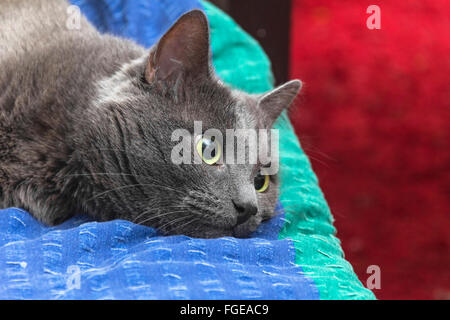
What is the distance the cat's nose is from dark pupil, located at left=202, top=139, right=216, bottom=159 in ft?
0.32

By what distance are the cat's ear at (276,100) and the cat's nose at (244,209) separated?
290mm

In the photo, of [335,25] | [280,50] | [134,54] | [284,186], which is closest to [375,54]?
[335,25]

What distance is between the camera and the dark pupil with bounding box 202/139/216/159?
3.51 feet

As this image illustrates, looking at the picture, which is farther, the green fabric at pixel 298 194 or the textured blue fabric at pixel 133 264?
the green fabric at pixel 298 194

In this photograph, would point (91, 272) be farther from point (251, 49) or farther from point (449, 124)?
point (449, 124)

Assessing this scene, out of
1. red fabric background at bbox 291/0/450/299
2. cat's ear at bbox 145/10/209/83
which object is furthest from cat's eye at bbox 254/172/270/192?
red fabric background at bbox 291/0/450/299

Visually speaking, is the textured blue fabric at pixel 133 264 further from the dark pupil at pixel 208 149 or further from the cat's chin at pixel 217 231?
the dark pupil at pixel 208 149

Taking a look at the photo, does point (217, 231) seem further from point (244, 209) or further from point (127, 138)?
point (127, 138)

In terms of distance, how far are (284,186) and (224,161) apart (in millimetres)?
375

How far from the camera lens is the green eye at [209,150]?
1069 mm

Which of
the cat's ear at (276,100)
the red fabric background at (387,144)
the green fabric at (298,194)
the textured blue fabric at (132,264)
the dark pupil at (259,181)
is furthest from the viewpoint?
the red fabric background at (387,144)

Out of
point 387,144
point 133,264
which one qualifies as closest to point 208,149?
point 133,264

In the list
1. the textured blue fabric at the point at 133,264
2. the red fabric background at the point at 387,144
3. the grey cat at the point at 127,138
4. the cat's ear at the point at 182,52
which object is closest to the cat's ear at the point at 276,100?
the grey cat at the point at 127,138

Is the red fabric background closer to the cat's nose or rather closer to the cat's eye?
the cat's eye
